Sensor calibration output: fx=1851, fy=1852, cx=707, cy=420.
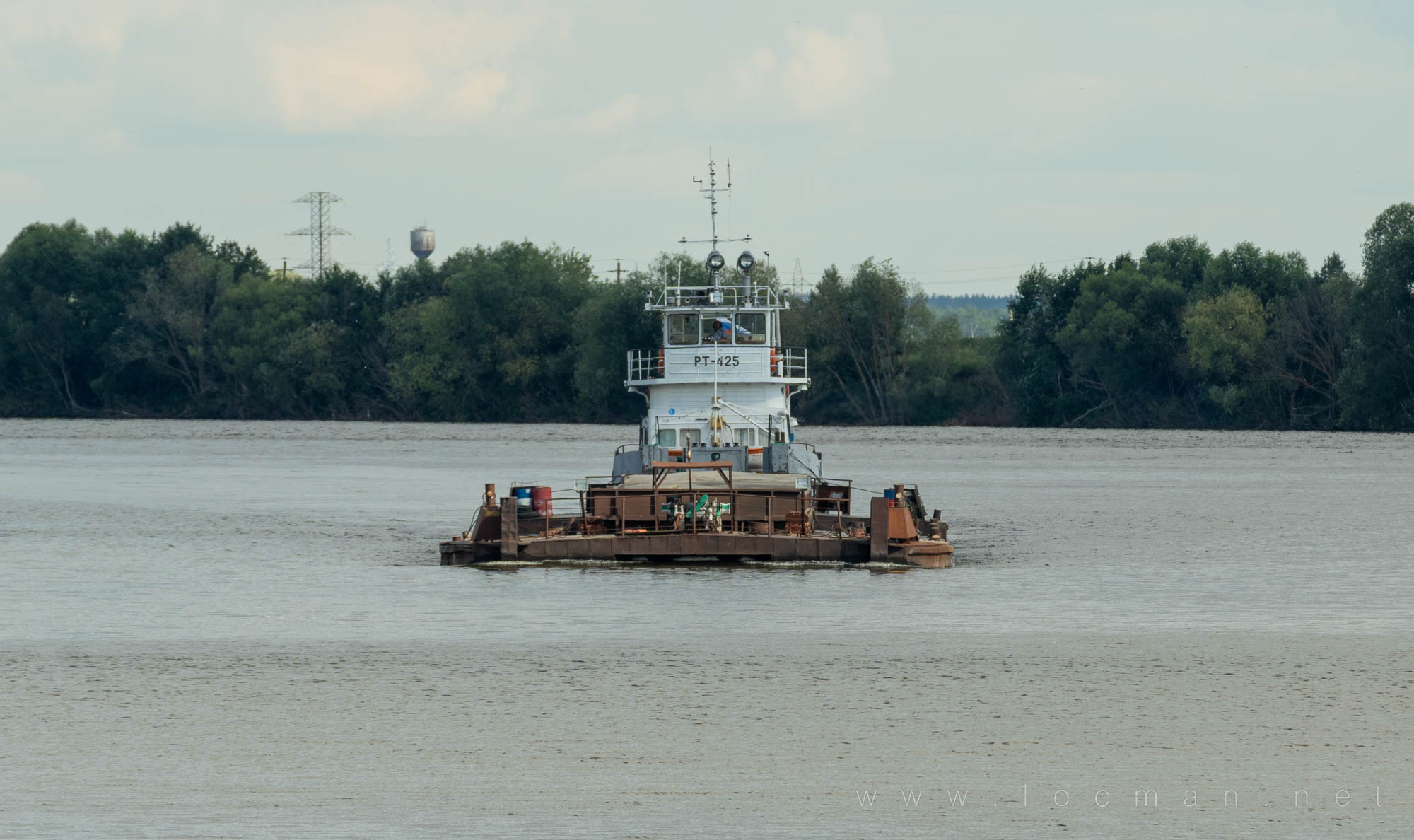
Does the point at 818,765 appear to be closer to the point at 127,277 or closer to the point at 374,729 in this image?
the point at 374,729

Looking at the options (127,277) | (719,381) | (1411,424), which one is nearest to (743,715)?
(719,381)

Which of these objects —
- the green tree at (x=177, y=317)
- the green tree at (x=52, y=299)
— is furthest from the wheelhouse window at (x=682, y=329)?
the green tree at (x=52, y=299)

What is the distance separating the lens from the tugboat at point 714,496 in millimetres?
39500

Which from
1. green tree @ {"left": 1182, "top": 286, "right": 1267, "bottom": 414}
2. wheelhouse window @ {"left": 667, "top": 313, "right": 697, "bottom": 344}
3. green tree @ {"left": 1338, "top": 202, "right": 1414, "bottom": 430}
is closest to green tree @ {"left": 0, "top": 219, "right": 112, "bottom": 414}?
green tree @ {"left": 1182, "top": 286, "right": 1267, "bottom": 414}

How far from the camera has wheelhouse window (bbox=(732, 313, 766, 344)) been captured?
173 feet

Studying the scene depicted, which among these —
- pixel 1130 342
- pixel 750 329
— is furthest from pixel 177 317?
pixel 750 329

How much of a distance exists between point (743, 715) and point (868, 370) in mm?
116411

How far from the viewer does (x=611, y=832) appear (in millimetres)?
16688

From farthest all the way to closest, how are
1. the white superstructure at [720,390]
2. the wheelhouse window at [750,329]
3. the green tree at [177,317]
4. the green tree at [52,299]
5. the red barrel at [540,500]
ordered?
the green tree at [52,299], the green tree at [177,317], the wheelhouse window at [750,329], the white superstructure at [720,390], the red barrel at [540,500]

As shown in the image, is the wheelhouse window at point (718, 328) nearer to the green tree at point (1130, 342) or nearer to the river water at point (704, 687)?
the river water at point (704, 687)

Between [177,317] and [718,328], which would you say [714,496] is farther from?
[177,317]

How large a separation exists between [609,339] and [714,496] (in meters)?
91.8

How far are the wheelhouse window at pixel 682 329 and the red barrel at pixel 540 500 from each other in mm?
9470

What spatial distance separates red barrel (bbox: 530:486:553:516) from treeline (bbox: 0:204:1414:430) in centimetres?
6117
